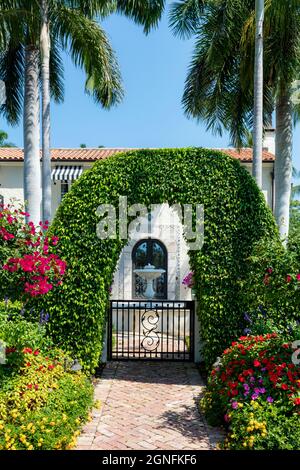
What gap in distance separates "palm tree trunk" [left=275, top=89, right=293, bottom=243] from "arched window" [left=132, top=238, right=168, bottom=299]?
7.31 m

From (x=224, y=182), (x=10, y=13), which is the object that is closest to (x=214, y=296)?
(x=224, y=182)

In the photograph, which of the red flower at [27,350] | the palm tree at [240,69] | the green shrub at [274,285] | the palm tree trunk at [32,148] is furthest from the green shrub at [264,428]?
the palm tree trunk at [32,148]

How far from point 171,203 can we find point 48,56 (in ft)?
23.5

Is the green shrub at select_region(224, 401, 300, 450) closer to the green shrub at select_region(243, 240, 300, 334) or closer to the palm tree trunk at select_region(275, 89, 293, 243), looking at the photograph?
the green shrub at select_region(243, 240, 300, 334)

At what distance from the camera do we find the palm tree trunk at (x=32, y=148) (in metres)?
11.4

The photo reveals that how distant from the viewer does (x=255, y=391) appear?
534 centimetres

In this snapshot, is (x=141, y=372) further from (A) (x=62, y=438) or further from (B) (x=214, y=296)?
(A) (x=62, y=438)

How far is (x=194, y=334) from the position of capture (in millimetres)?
9633

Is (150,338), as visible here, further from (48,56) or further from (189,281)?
(48,56)

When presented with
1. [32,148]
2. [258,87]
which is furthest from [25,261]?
[258,87]

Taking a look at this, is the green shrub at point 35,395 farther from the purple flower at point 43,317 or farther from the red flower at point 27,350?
the purple flower at point 43,317

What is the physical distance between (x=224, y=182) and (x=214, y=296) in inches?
94.5

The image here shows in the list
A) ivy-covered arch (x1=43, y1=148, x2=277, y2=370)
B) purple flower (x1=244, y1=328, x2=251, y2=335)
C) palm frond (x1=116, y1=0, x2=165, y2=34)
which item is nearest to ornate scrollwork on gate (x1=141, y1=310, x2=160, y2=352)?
ivy-covered arch (x1=43, y1=148, x2=277, y2=370)

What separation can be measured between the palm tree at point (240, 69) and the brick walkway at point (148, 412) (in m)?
5.42
